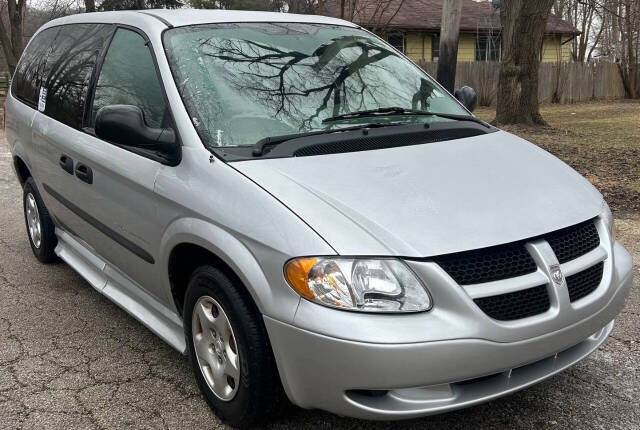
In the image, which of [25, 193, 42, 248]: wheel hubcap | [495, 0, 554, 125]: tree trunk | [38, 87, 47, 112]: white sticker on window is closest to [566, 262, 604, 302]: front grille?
[38, 87, 47, 112]: white sticker on window

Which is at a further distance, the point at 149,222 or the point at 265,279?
the point at 149,222

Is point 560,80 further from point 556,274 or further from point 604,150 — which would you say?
point 556,274

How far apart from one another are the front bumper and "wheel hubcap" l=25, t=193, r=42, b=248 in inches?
133

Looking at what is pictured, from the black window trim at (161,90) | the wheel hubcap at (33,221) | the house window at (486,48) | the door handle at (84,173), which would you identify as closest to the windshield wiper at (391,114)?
the black window trim at (161,90)

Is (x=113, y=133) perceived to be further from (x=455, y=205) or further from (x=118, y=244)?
(x=455, y=205)

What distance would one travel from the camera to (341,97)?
11.3 ft

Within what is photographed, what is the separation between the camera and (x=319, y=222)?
2471 millimetres

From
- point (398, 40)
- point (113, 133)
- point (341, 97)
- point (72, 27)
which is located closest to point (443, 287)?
point (341, 97)

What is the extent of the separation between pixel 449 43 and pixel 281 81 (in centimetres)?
526

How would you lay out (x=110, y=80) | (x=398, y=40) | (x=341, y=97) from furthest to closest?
(x=398, y=40) < (x=110, y=80) < (x=341, y=97)

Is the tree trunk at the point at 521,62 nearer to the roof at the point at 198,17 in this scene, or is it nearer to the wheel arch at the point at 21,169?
the roof at the point at 198,17

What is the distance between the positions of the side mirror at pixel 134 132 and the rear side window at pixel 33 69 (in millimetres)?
2047

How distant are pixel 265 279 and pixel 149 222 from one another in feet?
3.11

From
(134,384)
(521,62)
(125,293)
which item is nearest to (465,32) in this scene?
(521,62)
